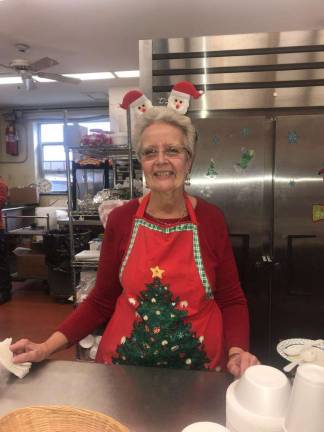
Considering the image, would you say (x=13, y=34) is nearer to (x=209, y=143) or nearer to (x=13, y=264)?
(x=209, y=143)

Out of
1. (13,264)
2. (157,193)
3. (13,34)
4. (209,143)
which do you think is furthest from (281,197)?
(13,264)

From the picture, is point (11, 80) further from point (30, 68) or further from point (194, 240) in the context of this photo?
point (194, 240)

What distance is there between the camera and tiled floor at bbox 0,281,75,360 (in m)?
3.38

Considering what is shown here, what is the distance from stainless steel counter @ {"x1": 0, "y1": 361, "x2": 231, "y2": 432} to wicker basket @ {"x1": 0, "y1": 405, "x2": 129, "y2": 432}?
0.46 feet

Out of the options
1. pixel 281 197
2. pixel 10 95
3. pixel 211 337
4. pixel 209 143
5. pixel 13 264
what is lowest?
pixel 13 264

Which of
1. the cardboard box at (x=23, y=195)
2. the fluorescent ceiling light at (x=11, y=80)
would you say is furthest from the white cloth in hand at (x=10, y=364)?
the cardboard box at (x=23, y=195)

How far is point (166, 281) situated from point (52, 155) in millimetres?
6549

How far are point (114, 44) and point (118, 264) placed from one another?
123 inches

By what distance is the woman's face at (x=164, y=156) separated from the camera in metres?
1.14

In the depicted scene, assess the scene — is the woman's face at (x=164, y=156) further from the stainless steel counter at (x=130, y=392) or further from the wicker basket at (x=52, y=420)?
the wicker basket at (x=52, y=420)

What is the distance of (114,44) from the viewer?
11.9 ft

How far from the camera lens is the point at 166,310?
44.1 inches

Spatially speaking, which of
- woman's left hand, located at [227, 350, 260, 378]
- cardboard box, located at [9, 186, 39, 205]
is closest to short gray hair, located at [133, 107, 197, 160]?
woman's left hand, located at [227, 350, 260, 378]

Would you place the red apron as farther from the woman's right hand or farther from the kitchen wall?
the kitchen wall
